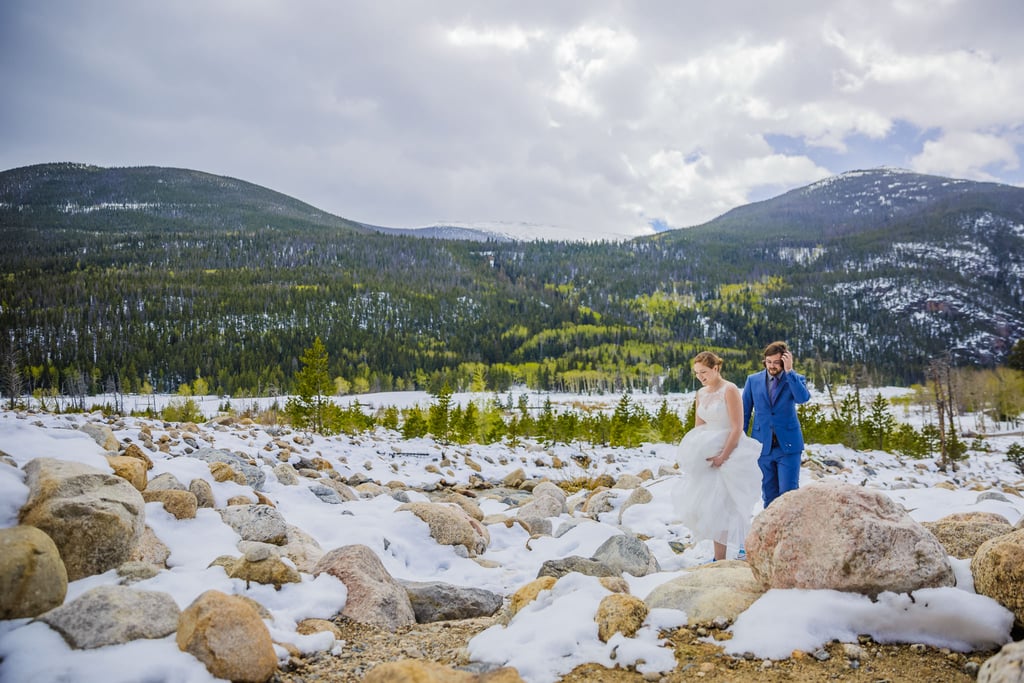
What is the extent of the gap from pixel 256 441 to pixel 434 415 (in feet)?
62.3

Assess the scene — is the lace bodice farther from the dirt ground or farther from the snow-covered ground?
the dirt ground

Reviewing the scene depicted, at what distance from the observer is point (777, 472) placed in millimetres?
6172

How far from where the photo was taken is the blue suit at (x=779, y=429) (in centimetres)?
599

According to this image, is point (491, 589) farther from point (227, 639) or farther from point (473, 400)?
point (473, 400)

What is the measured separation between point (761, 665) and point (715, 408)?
3150mm

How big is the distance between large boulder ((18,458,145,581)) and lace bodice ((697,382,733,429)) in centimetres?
562

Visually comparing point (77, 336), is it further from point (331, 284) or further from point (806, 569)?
point (806, 569)

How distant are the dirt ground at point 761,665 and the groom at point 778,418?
2.98 m

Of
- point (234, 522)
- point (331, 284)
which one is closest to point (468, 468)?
point (234, 522)

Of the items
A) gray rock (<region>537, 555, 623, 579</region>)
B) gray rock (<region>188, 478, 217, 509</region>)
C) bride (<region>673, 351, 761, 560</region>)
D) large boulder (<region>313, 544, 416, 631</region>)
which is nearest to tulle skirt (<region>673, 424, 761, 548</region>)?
bride (<region>673, 351, 761, 560</region>)

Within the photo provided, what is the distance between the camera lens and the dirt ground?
288 centimetres

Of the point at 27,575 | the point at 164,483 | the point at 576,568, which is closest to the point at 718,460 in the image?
the point at 576,568

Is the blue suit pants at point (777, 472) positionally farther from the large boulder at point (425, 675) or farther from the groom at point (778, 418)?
the large boulder at point (425, 675)

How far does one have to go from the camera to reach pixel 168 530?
5430 mm
